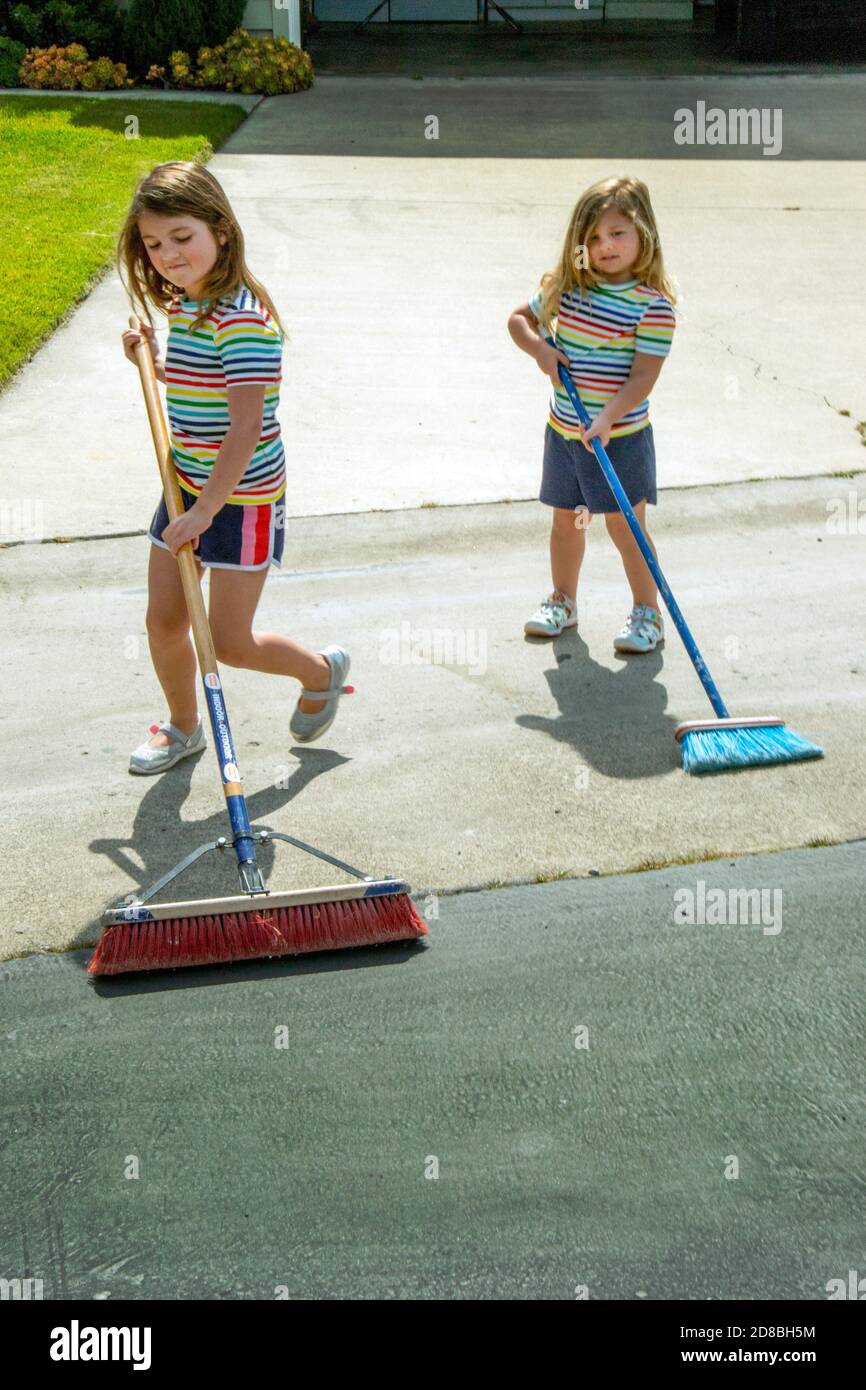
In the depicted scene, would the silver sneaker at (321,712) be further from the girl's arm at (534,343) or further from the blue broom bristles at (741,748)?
the girl's arm at (534,343)

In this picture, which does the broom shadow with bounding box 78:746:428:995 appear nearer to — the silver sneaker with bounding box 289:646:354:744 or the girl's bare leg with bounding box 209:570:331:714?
the silver sneaker with bounding box 289:646:354:744

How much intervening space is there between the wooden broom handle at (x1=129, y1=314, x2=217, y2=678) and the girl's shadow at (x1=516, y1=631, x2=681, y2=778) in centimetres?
112

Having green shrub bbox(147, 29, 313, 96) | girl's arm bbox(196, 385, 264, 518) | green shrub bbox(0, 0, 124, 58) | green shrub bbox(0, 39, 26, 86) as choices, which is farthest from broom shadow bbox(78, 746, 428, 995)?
green shrub bbox(0, 0, 124, 58)

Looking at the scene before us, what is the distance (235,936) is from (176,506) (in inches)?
45.7

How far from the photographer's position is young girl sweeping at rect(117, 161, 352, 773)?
336 cm

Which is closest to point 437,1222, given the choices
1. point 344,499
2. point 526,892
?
point 526,892

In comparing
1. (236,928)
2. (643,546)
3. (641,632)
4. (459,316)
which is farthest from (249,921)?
(459,316)

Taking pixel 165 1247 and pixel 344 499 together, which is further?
pixel 344 499

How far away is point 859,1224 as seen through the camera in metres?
2.48

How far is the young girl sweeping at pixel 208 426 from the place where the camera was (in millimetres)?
3363
